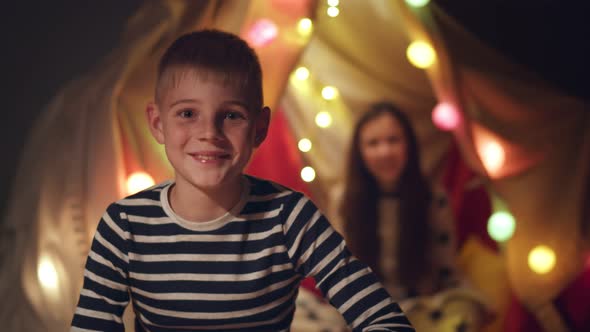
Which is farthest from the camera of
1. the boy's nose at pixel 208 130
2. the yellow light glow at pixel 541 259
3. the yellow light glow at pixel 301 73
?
the yellow light glow at pixel 301 73

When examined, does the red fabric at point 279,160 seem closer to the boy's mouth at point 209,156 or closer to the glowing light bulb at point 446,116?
the glowing light bulb at point 446,116

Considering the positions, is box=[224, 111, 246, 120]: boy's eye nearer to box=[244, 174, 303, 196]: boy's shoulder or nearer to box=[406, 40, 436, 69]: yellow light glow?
box=[244, 174, 303, 196]: boy's shoulder

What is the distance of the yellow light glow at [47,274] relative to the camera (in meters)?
1.37

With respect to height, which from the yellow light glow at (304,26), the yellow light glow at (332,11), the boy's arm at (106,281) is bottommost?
the boy's arm at (106,281)

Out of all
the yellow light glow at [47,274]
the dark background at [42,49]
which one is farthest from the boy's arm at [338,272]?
the dark background at [42,49]

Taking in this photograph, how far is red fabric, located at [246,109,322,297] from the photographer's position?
1.70 m

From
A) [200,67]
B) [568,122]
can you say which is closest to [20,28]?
[200,67]

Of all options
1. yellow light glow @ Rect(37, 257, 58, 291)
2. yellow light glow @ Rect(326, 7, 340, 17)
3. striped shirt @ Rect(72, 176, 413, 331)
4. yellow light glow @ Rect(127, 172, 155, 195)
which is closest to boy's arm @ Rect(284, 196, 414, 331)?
striped shirt @ Rect(72, 176, 413, 331)

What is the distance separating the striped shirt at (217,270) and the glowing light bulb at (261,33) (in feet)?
2.33

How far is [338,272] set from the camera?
2.30 ft

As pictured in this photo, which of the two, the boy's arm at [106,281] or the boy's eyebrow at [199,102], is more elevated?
the boy's eyebrow at [199,102]

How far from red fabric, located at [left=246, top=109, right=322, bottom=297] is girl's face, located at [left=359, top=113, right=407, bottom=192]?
7.8 inches

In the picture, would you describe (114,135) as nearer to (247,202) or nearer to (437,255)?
(247,202)

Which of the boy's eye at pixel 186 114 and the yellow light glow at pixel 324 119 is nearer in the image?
the boy's eye at pixel 186 114
